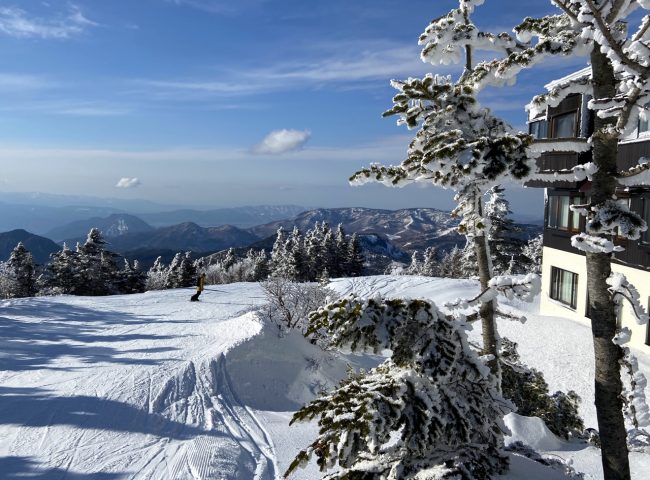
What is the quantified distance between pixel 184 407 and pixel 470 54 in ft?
33.7

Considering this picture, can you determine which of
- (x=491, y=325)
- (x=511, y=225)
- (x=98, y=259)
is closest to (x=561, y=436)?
(x=491, y=325)

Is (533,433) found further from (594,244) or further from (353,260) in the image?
(353,260)

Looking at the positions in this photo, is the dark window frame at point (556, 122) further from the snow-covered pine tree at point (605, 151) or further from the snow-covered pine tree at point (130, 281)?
the snow-covered pine tree at point (130, 281)

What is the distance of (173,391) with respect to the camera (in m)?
11.9

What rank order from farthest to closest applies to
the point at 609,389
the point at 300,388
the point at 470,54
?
the point at 300,388 < the point at 470,54 < the point at 609,389

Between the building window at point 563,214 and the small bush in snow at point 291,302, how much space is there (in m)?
11.0

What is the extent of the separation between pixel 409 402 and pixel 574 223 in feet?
62.5

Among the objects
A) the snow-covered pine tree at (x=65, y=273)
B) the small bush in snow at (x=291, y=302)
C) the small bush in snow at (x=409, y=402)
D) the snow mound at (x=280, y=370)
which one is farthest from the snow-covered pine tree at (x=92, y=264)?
the small bush in snow at (x=409, y=402)

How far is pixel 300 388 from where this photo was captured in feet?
45.1

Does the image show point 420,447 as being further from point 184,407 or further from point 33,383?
point 33,383

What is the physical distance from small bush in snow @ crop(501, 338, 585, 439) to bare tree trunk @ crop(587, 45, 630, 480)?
6.08m

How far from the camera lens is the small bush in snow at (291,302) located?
1767 cm

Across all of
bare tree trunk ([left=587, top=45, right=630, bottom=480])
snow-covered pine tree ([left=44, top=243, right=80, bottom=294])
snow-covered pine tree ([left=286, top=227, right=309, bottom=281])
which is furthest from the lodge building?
snow-covered pine tree ([left=44, top=243, right=80, bottom=294])

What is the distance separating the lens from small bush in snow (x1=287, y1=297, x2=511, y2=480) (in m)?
3.48
